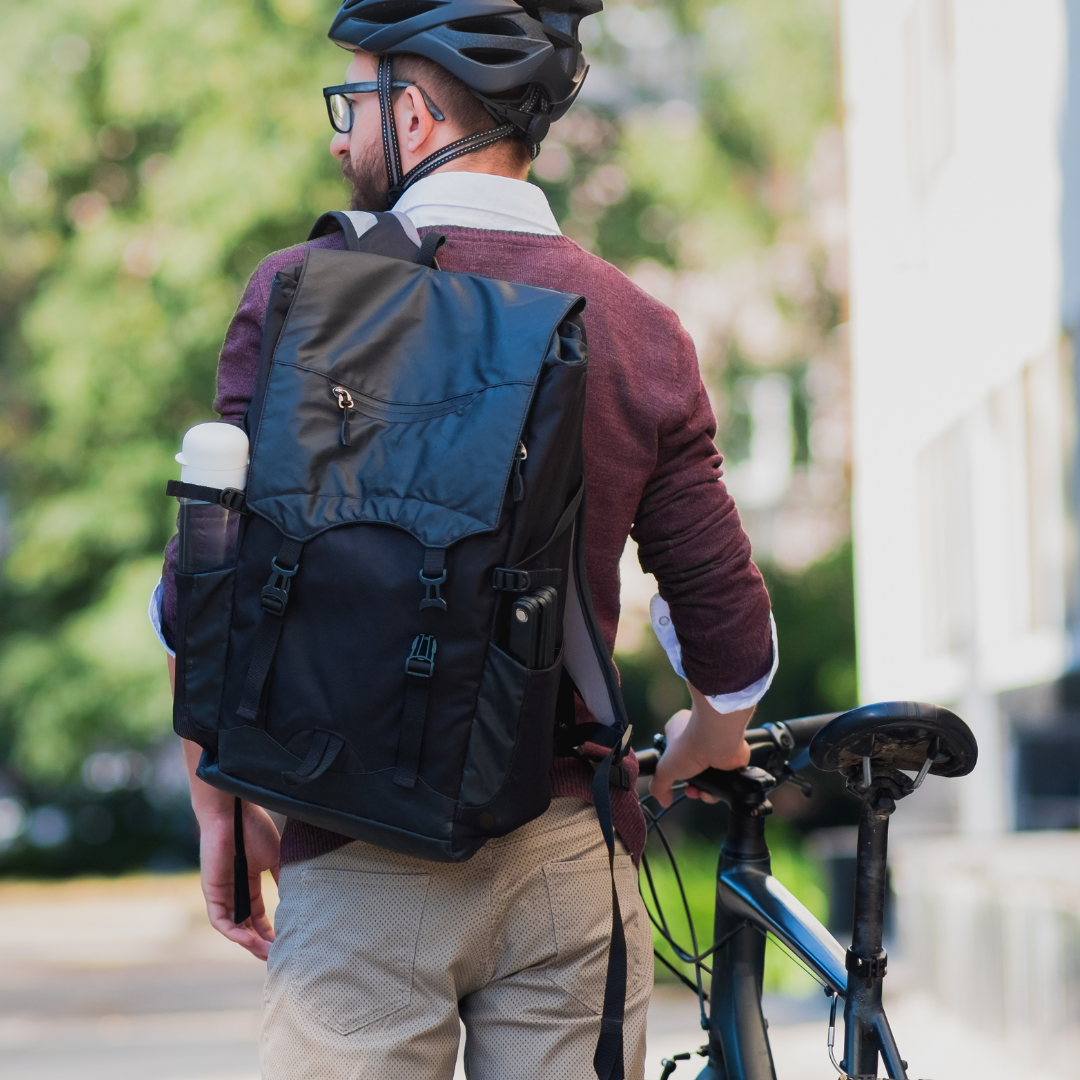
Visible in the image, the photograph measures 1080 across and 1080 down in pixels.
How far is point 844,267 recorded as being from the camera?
63.7 feet

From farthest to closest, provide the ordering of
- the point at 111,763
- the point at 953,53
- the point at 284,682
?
1. the point at 111,763
2. the point at 953,53
3. the point at 284,682

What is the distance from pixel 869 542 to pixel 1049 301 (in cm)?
417

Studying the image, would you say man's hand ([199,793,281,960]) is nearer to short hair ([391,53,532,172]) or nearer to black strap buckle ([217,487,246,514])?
black strap buckle ([217,487,246,514])

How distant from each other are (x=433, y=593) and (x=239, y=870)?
57cm

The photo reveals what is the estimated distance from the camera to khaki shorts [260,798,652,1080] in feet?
5.82

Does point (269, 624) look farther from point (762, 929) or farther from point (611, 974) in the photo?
point (762, 929)

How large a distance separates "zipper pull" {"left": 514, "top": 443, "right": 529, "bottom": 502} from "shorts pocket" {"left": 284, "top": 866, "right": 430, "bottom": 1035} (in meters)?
0.49

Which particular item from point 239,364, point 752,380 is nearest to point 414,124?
point 239,364

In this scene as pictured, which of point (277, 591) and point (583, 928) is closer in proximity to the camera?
point (277, 591)

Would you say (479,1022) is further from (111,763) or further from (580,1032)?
(111,763)

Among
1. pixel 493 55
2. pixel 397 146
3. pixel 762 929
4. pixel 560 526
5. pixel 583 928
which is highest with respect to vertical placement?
pixel 493 55

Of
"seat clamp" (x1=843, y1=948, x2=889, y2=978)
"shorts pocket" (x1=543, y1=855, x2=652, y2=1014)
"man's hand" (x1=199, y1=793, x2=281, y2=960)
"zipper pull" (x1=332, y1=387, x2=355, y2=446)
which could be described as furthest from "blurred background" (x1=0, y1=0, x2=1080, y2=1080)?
"zipper pull" (x1=332, y1=387, x2=355, y2=446)

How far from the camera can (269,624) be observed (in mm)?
1699

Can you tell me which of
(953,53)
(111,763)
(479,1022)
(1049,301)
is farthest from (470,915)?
(111,763)
